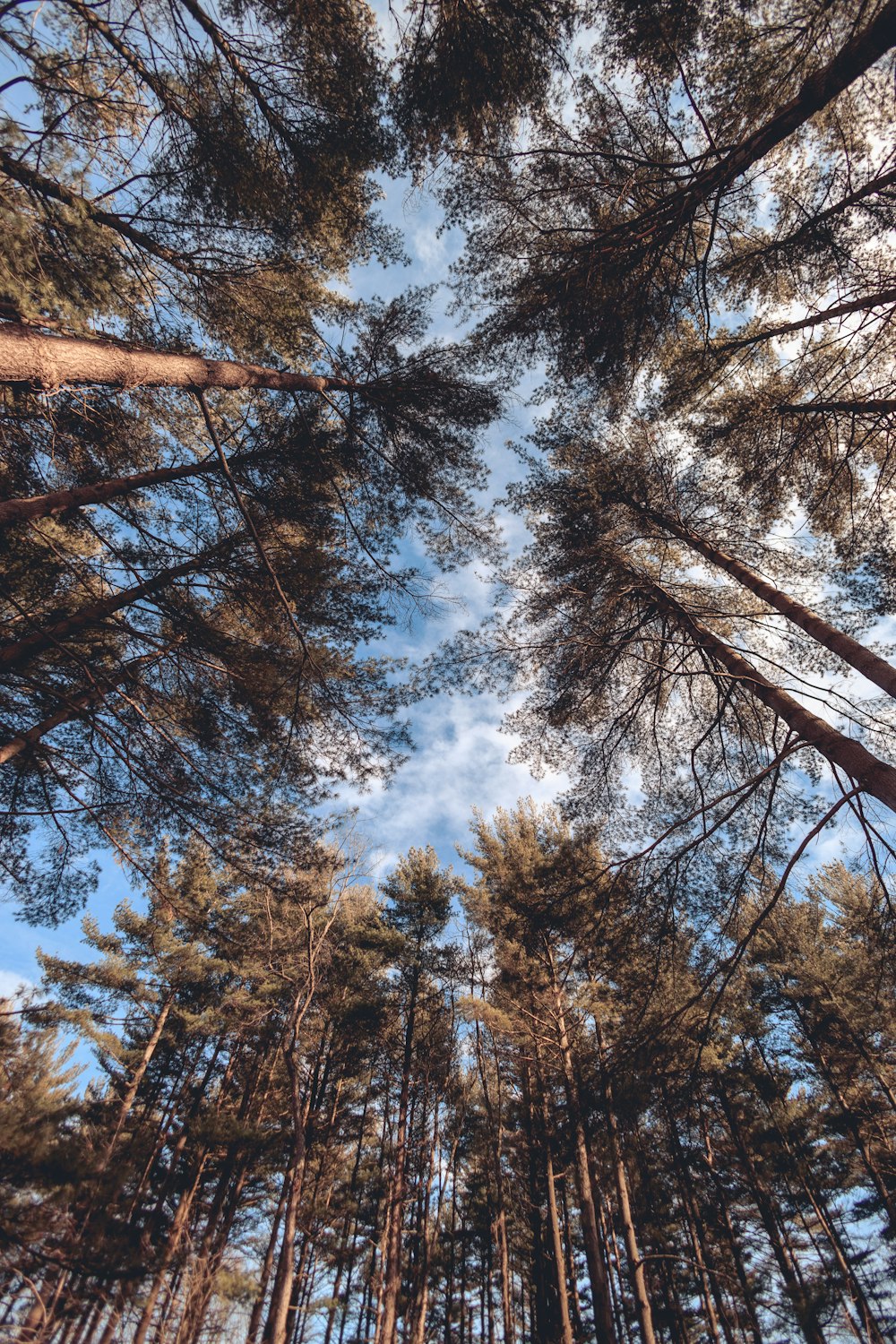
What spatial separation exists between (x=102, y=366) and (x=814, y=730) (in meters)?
5.63

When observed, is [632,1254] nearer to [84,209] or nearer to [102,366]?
[102,366]

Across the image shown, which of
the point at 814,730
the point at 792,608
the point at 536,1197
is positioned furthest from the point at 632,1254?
the point at 792,608

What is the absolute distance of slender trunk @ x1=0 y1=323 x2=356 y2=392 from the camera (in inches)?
127

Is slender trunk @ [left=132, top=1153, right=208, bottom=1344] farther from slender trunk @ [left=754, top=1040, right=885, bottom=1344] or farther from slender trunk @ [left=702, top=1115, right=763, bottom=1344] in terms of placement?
slender trunk @ [left=754, top=1040, right=885, bottom=1344]

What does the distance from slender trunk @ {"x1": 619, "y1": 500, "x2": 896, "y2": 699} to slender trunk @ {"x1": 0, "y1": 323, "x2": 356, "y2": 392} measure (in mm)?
4699

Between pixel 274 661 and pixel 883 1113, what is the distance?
14.4 metres

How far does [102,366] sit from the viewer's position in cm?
370

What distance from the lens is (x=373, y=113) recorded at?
510 cm

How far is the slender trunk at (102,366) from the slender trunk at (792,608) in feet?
15.4

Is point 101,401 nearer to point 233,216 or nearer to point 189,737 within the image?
point 233,216

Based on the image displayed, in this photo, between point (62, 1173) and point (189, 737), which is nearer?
point (62, 1173)

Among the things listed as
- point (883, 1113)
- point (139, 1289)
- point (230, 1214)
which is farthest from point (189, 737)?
point (883, 1113)

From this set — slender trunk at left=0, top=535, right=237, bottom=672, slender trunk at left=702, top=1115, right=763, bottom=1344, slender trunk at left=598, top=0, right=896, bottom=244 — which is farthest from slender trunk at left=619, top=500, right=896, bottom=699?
slender trunk at left=702, top=1115, right=763, bottom=1344

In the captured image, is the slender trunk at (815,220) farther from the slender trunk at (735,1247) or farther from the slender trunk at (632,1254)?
the slender trunk at (735,1247)
